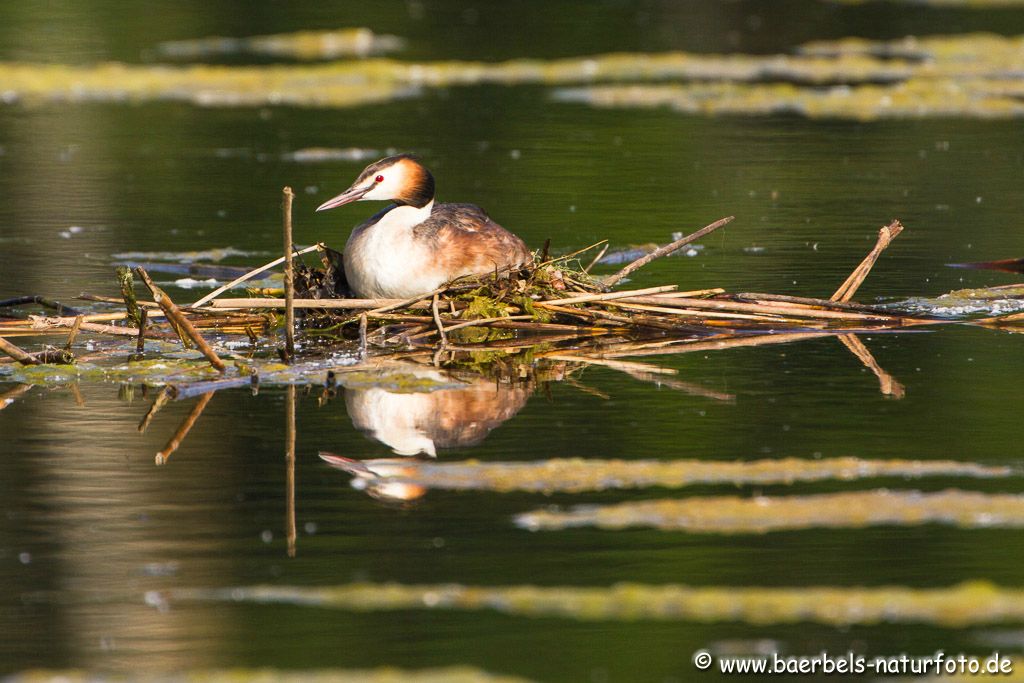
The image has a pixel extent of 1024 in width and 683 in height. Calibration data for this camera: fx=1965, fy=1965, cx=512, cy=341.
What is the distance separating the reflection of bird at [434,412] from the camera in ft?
23.9

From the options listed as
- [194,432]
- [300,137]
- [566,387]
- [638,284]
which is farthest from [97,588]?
[300,137]

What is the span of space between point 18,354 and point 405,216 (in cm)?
198

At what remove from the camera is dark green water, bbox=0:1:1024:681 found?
5.21m

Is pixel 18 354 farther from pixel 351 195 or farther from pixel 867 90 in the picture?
pixel 867 90

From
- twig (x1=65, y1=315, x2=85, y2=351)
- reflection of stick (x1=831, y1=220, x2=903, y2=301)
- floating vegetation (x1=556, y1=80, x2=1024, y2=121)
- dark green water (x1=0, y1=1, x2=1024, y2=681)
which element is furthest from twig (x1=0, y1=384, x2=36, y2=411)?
floating vegetation (x1=556, y1=80, x2=1024, y2=121)

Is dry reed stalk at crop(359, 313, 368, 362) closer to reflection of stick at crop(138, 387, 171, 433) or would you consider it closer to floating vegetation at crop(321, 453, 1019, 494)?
reflection of stick at crop(138, 387, 171, 433)

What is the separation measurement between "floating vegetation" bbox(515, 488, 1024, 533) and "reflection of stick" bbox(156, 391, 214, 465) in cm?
157

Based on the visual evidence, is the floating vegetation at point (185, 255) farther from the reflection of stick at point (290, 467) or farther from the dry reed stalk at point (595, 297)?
the reflection of stick at point (290, 467)

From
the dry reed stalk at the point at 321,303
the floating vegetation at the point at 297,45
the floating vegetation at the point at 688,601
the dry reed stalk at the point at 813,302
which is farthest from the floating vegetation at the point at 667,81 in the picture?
the floating vegetation at the point at 688,601

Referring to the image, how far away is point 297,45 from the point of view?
26.3 metres

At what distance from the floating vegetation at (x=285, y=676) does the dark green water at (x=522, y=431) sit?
0.07 metres

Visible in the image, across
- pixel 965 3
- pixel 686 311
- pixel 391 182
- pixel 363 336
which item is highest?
pixel 965 3

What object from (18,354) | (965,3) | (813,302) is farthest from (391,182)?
(965,3)

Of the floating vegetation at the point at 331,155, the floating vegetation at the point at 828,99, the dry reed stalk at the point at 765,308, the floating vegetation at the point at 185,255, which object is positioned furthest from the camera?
the floating vegetation at the point at 828,99
